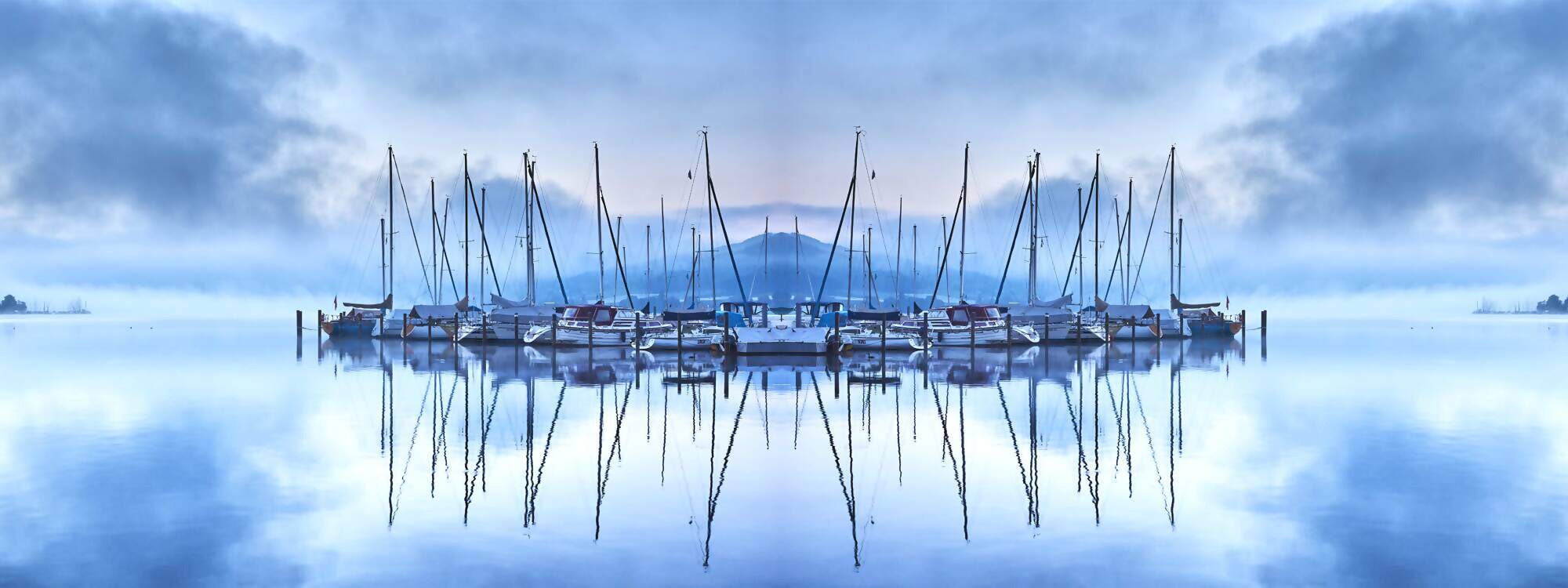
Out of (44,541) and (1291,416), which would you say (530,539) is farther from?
(1291,416)

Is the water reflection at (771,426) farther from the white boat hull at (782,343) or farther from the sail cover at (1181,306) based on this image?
the sail cover at (1181,306)

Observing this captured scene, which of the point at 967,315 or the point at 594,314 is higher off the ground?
the point at 594,314

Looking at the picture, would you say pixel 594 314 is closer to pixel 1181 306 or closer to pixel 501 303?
pixel 501 303

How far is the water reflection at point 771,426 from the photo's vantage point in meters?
14.3

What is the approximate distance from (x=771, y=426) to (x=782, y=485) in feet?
22.3

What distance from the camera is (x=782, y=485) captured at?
14492 mm

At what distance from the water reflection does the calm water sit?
0.10 meters

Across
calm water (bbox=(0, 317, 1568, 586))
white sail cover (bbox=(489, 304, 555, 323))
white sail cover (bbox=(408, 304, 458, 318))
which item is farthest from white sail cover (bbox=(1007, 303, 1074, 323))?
white sail cover (bbox=(408, 304, 458, 318))

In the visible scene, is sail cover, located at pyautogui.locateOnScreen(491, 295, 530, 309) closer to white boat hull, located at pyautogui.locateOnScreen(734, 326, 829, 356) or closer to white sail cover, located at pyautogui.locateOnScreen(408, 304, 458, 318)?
white sail cover, located at pyautogui.locateOnScreen(408, 304, 458, 318)

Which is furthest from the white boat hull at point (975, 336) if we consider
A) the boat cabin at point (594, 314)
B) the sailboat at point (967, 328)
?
the boat cabin at point (594, 314)

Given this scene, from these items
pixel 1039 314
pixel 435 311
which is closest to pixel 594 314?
pixel 435 311

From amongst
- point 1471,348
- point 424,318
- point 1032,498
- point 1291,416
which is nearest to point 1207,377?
point 1291,416

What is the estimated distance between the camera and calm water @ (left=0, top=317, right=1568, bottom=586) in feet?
34.6

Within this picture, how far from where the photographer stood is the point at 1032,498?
1386 centimetres
